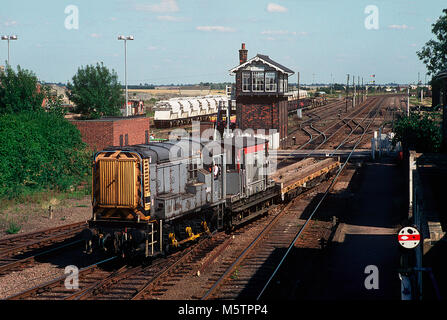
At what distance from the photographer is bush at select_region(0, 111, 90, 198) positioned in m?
26.3

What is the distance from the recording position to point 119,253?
14883 mm

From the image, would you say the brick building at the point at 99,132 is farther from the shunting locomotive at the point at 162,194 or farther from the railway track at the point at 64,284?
the railway track at the point at 64,284

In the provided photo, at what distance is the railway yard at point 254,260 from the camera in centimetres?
1348

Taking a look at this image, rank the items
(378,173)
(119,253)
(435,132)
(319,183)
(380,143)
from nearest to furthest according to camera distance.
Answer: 1. (119,253)
2. (435,132)
3. (319,183)
4. (378,173)
5. (380,143)

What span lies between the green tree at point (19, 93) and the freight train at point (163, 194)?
21.9 m

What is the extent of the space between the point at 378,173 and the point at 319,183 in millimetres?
5083

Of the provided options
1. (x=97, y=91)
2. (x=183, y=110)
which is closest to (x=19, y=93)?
(x=97, y=91)

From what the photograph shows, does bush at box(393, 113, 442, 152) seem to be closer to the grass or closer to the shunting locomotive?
the shunting locomotive

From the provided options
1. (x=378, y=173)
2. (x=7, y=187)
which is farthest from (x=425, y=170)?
(x=7, y=187)

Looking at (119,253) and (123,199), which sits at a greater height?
(123,199)

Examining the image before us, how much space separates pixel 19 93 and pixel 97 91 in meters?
15.0

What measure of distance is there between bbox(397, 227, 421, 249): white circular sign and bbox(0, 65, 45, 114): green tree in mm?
31476

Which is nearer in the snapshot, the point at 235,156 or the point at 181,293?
the point at 181,293
